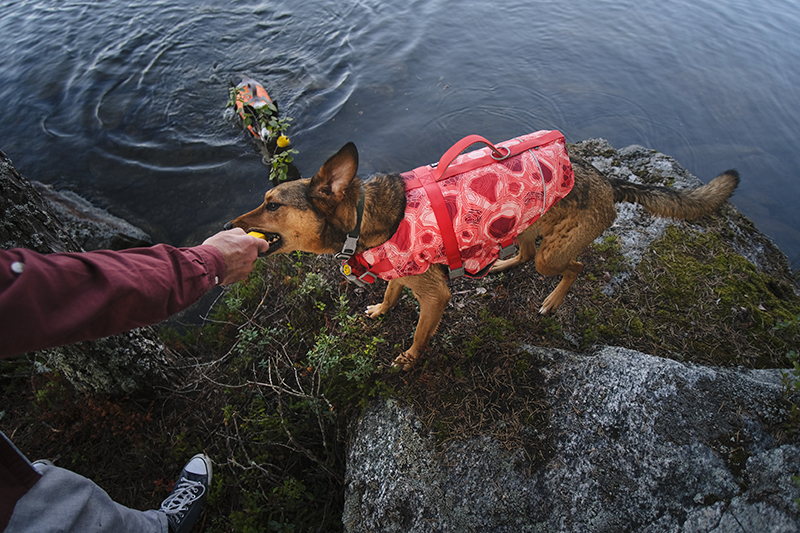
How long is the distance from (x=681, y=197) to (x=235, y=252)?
4114 millimetres

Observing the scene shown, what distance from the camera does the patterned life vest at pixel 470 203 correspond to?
3057 millimetres

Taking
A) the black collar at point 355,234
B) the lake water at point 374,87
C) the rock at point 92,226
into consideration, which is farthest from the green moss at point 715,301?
the rock at point 92,226

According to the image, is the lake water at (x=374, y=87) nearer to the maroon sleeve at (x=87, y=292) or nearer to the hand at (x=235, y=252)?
the hand at (x=235, y=252)

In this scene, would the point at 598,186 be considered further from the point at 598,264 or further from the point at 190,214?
the point at 190,214

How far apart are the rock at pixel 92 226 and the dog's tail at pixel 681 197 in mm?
7102

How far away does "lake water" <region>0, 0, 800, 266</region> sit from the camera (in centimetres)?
738

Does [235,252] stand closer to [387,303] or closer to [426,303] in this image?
[426,303]

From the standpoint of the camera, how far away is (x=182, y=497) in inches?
116

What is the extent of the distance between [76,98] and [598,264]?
12.1 metres

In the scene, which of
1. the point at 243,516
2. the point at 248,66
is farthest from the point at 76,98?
the point at 243,516

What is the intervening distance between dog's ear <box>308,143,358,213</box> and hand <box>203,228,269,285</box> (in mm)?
766

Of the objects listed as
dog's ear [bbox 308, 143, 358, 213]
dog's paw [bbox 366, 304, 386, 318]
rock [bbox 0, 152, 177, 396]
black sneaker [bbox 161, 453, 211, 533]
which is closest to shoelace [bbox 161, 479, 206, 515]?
black sneaker [bbox 161, 453, 211, 533]

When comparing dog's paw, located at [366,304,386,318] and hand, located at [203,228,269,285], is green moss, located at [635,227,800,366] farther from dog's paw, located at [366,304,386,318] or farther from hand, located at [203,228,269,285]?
hand, located at [203,228,269,285]

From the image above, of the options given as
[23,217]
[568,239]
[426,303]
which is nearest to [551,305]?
[568,239]
